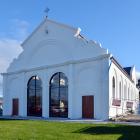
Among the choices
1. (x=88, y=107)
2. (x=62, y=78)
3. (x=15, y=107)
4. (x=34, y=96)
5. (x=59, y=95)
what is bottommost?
(x=15, y=107)

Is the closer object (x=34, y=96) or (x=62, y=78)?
(x=62, y=78)

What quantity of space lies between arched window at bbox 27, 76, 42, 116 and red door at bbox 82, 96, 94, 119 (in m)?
6.38

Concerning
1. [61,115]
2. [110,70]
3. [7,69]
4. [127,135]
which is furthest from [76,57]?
[127,135]

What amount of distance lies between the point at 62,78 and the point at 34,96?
190 inches

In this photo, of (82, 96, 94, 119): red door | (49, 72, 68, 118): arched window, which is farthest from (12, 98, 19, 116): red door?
(82, 96, 94, 119): red door

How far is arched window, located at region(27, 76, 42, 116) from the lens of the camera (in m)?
35.3

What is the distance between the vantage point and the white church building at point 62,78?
2919cm

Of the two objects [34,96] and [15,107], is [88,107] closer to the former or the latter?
[34,96]

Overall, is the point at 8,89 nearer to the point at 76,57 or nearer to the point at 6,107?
the point at 6,107

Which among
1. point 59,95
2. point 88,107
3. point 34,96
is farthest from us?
point 34,96

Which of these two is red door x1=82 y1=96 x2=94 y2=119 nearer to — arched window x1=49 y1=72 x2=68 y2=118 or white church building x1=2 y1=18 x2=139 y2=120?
white church building x1=2 y1=18 x2=139 y2=120

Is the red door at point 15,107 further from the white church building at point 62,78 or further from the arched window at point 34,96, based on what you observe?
the arched window at point 34,96

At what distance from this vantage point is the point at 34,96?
36.0 m

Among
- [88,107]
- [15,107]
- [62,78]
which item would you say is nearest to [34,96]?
[15,107]
